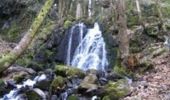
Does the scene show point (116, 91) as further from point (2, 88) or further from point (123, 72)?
point (2, 88)

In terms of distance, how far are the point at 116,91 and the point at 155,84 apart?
138cm

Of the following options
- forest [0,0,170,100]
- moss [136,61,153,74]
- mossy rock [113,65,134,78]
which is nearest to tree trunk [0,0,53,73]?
forest [0,0,170,100]

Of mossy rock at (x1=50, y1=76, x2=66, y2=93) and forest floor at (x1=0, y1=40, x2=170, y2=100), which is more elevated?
mossy rock at (x1=50, y1=76, x2=66, y2=93)

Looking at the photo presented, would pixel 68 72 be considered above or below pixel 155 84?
above

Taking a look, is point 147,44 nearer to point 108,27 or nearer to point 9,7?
point 108,27

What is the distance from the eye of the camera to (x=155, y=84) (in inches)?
414

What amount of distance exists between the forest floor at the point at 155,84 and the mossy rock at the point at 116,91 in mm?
182

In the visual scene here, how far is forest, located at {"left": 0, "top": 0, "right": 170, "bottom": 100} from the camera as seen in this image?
10516mm

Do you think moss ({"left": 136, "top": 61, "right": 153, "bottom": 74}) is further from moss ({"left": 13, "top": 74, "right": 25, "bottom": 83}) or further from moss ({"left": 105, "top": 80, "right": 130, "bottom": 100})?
moss ({"left": 13, "top": 74, "right": 25, "bottom": 83})

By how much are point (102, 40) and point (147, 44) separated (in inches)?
96.5

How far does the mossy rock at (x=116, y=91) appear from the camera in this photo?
31.2 feet

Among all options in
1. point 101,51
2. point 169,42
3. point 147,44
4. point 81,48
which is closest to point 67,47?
point 81,48

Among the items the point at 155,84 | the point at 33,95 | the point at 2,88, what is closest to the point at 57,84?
the point at 33,95

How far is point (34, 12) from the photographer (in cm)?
2662
